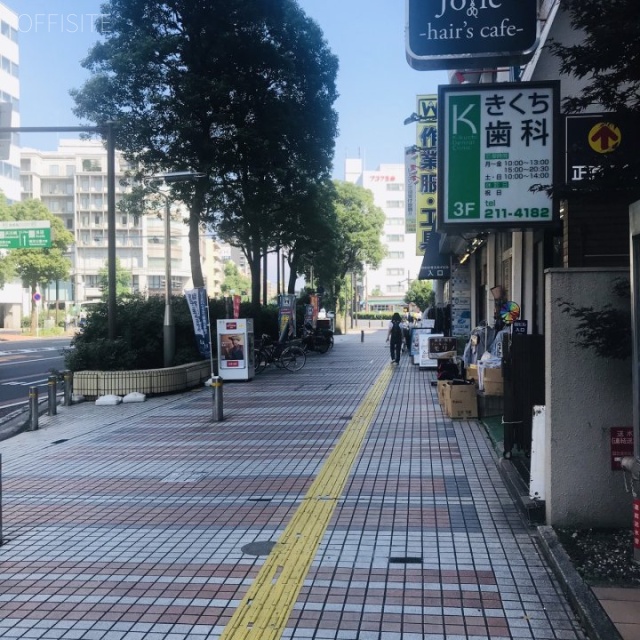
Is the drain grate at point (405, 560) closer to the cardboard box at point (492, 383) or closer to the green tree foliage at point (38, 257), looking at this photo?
the cardboard box at point (492, 383)

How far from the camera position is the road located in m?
16.7

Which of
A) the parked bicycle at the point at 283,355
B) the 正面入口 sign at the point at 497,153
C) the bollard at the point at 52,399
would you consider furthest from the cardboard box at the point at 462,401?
the parked bicycle at the point at 283,355

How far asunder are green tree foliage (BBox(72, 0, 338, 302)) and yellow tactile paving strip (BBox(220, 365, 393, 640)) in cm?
1422

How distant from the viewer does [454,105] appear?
24.2 ft

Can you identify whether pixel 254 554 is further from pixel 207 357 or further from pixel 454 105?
pixel 207 357

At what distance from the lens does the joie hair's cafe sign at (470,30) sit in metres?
7.95

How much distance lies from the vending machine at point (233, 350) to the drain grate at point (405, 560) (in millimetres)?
13945

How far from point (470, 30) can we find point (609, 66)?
12.7 feet

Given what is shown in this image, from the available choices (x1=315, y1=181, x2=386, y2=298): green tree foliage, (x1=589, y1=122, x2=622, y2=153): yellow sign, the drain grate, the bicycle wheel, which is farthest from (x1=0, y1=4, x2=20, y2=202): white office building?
the drain grate

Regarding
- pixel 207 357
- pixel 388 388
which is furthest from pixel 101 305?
pixel 388 388

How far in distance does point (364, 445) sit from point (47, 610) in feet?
18.6

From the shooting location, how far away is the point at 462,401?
38.0ft

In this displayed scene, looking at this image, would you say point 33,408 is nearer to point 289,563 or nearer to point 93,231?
point 289,563

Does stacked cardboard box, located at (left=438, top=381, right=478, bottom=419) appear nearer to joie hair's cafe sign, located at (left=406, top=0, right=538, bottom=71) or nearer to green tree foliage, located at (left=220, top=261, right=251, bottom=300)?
joie hair's cafe sign, located at (left=406, top=0, right=538, bottom=71)
